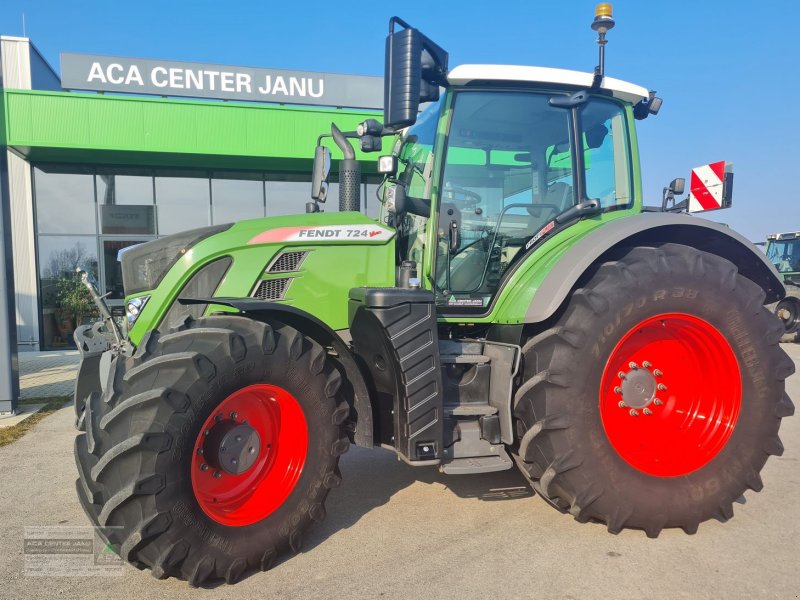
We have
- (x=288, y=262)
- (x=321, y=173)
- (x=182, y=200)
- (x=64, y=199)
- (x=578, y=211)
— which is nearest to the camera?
(x=288, y=262)

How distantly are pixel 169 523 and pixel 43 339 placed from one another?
38.4 ft

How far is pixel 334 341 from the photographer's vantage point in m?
2.71

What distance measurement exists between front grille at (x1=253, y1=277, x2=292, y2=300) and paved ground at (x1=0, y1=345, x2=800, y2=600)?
131 centimetres

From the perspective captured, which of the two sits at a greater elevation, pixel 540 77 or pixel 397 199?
pixel 540 77

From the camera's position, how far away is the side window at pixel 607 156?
11.3 ft

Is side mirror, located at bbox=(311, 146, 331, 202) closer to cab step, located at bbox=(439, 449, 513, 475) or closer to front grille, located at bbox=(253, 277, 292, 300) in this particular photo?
front grille, located at bbox=(253, 277, 292, 300)

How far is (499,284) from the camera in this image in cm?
325

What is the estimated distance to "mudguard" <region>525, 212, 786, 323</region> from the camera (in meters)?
2.80

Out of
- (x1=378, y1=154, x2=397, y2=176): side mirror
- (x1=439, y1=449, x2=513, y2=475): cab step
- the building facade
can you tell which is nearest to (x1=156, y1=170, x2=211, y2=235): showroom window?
the building facade

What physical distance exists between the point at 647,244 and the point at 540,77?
1207mm

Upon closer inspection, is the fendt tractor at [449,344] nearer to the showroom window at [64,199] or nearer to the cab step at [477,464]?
the cab step at [477,464]

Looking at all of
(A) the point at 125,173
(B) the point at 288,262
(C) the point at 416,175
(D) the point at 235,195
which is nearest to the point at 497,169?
(C) the point at 416,175

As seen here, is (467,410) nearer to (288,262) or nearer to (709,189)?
(288,262)

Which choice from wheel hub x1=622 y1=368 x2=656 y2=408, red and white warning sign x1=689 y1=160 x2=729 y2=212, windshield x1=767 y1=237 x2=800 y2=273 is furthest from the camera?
windshield x1=767 y1=237 x2=800 y2=273
